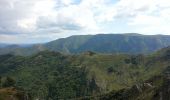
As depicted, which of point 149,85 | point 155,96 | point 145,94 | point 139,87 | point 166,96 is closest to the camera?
point 166,96

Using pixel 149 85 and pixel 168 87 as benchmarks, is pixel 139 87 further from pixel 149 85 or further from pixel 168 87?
pixel 168 87

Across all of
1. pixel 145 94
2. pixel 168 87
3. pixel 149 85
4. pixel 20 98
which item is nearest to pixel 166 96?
pixel 168 87

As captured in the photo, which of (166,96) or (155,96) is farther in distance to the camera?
(155,96)

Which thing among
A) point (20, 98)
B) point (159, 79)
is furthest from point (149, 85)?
point (20, 98)

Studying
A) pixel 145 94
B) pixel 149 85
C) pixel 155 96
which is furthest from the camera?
pixel 149 85

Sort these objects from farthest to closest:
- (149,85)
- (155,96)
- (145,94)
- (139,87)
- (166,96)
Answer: (139,87)
(149,85)
(145,94)
(155,96)
(166,96)

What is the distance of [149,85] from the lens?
180 metres

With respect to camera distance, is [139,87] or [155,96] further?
[139,87]

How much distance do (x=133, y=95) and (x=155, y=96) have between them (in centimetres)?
4879

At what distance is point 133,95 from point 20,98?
71987mm

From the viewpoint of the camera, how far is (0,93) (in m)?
192

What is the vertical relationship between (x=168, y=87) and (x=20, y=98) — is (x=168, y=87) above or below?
above

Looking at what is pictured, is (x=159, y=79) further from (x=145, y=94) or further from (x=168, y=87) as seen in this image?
(x=168, y=87)

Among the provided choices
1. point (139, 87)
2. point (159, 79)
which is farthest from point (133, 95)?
point (159, 79)
